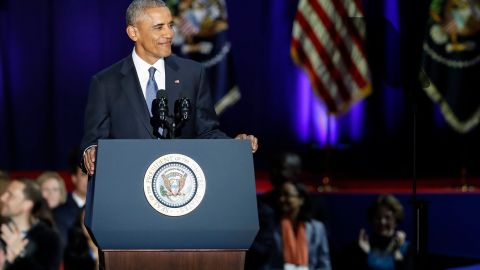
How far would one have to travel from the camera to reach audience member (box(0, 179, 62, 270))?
573cm

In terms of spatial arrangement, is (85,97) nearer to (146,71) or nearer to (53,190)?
(53,190)

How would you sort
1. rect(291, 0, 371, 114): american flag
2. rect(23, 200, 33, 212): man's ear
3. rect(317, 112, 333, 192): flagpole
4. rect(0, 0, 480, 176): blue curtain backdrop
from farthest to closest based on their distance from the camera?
rect(0, 0, 480, 176): blue curtain backdrop
rect(291, 0, 371, 114): american flag
rect(317, 112, 333, 192): flagpole
rect(23, 200, 33, 212): man's ear

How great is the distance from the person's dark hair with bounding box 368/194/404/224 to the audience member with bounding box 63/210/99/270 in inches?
73.1

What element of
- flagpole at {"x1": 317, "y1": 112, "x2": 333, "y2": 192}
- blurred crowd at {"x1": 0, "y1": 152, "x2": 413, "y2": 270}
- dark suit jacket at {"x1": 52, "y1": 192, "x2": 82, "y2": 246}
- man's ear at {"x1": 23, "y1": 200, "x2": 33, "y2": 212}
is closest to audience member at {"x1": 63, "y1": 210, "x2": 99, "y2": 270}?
blurred crowd at {"x1": 0, "y1": 152, "x2": 413, "y2": 270}

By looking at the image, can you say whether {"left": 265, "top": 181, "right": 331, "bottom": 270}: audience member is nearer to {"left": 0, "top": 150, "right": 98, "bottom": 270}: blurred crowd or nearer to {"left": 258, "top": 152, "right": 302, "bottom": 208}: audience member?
{"left": 258, "top": 152, "right": 302, "bottom": 208}: audience member

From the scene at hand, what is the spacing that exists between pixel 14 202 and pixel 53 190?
0.77 meters

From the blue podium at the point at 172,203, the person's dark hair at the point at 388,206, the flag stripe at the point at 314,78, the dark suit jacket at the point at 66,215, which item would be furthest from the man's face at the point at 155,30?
the flag stripe at the point at 314,78

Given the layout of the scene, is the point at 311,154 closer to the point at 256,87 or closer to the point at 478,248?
the point at 256,87

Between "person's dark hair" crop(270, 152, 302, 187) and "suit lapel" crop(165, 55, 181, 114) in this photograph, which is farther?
"person's dark hair" crop(270, 152, 302, 187)

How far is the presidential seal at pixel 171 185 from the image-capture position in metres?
3.03

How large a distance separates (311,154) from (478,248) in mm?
2986

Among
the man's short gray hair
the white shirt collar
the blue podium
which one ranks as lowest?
the blue podium

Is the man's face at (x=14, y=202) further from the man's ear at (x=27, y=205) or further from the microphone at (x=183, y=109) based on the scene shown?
the microphone at (x=183, y=109)

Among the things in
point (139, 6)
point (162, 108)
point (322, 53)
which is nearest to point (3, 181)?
point (139, 6)
